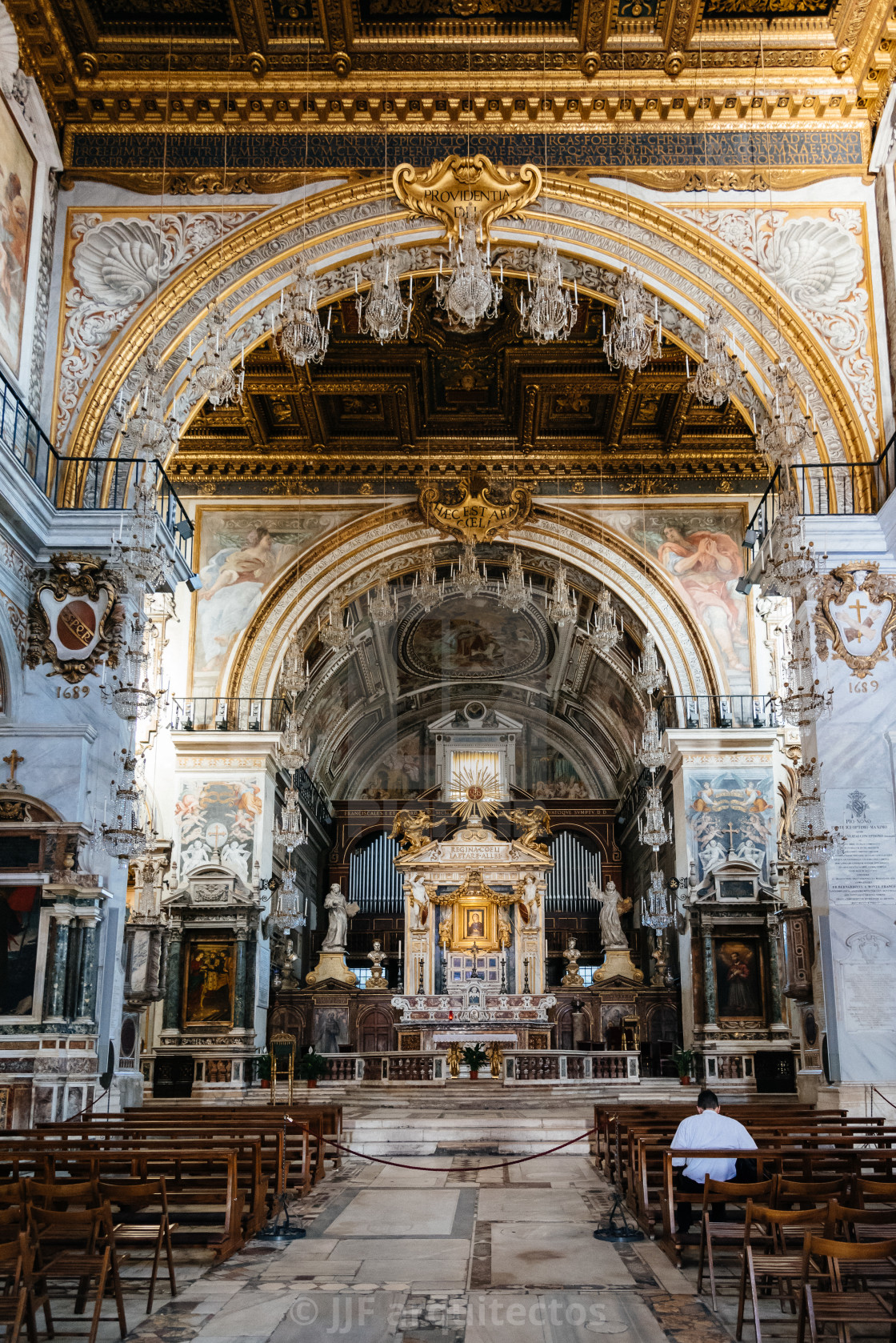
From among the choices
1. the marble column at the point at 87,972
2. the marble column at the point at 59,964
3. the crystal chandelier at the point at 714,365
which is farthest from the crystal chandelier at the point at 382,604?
the marble column at the point at 59,964

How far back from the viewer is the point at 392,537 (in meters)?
24.5

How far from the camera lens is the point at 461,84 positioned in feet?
55.3

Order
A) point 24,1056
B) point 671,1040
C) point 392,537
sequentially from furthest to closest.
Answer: point 671,1040 < point 392,537 < point 24,1056

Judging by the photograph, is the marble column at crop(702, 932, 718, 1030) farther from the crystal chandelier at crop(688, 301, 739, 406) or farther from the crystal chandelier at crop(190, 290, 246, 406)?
the crystal chandelier at crop(190, 290, 246, 406)

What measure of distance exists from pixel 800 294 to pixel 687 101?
3125mm

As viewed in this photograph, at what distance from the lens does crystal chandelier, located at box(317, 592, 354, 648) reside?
23.0 meters

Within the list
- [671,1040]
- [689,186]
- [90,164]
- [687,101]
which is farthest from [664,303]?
[671,1040]

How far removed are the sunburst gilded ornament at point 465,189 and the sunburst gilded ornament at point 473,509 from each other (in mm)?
7987

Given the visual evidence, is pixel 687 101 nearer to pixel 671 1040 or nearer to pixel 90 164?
pixel 90 164

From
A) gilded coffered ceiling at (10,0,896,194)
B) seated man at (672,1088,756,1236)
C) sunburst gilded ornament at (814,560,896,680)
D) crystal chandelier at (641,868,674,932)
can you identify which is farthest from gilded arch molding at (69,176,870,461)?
seated man at (672,1088,756,1236)

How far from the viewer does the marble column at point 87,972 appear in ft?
46.7

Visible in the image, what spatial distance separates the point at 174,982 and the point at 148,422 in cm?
1217

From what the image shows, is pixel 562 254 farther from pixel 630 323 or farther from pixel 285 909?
pixel 285 909

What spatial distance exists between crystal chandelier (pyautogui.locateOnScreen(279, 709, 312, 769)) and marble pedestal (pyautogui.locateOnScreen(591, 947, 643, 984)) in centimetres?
936
